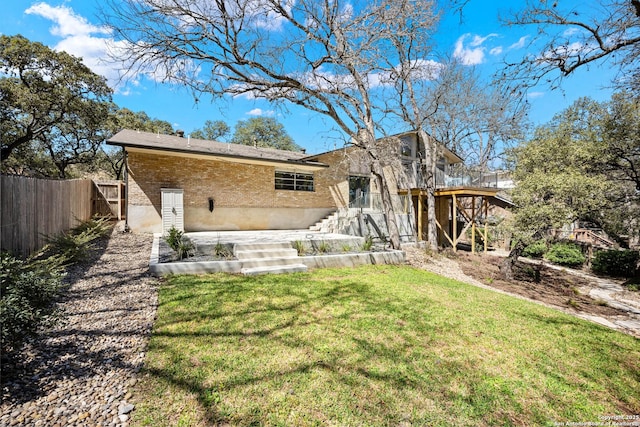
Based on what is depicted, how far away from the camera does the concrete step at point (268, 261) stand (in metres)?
6.61

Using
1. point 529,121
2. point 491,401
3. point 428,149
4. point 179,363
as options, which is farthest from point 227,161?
point 529,121

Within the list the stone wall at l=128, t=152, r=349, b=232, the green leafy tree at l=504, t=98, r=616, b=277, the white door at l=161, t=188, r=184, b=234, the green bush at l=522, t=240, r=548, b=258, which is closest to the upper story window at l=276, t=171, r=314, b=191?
the stone wall at l=128, t=152, r=349, b=232

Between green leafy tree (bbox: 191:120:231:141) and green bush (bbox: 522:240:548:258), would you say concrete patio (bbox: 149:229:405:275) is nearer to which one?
green bush (bbox: 522:240:548:258)

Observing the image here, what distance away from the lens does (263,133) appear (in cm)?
3581

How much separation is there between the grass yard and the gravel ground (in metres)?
0.18

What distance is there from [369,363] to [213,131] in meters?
37.6

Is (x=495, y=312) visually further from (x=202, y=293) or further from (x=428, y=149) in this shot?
(x=428, y=149)

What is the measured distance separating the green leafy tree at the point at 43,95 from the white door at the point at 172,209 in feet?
30.0

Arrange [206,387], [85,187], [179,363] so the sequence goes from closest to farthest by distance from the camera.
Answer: [206,387] < [179,363] < [85,187]

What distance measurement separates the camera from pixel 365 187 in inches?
653

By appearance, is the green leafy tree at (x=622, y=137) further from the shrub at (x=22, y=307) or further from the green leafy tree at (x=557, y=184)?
the shrub at (x=22, y=307)

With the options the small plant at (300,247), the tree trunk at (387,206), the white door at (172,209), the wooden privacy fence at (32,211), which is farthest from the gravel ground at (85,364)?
the tree trunk at (387,206)

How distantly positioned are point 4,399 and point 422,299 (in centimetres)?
544

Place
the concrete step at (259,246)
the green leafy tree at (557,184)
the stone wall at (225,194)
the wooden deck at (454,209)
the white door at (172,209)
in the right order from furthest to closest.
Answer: the wooden deck at (454,209)
the stone wall at (225,194)
the white door at (172,209)
the green leafy tree at (557,184)
the concrete step at (259,246)
